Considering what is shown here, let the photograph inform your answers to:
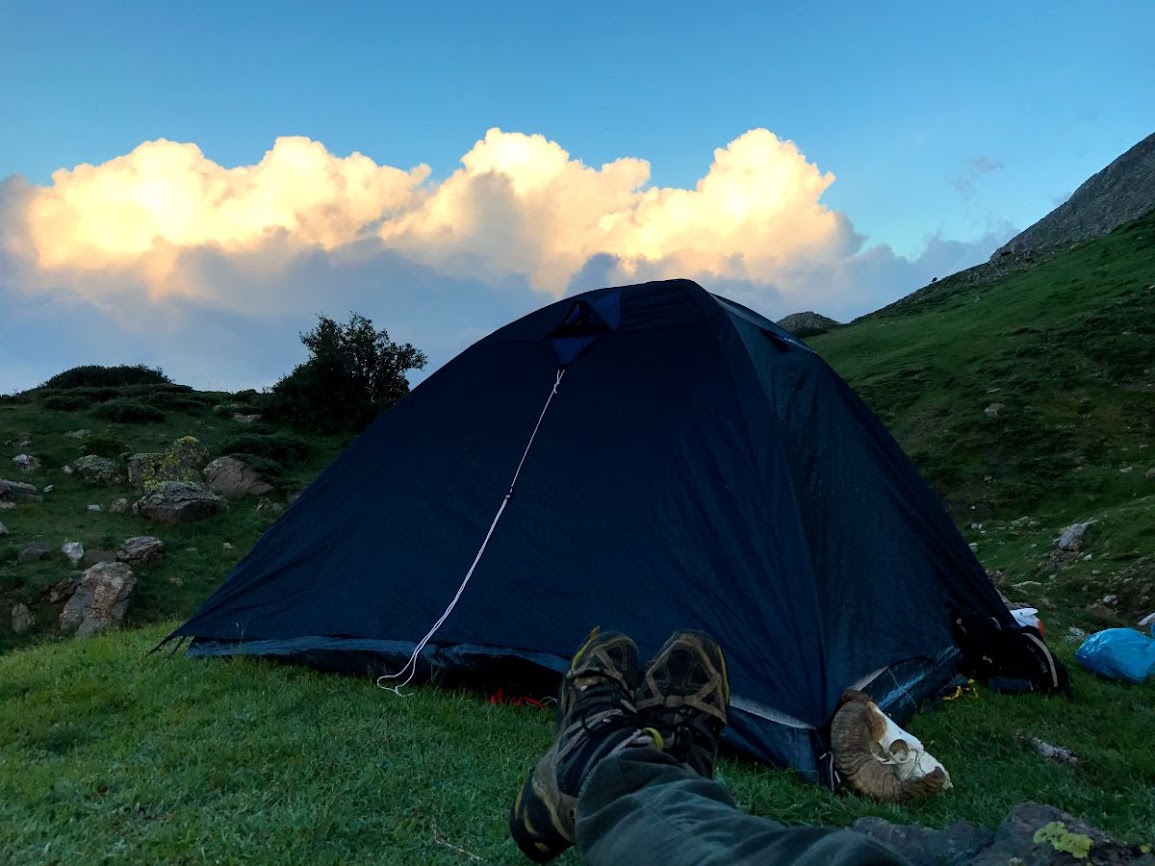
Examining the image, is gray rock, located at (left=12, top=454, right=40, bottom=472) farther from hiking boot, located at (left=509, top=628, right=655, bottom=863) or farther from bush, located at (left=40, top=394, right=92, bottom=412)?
hiking boot, located at (left=509, top=628, right=655, bottom=863)

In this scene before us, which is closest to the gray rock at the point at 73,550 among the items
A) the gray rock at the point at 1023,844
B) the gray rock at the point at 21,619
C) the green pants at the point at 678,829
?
the gray rock at the point at 21,619

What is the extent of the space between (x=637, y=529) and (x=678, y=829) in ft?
9.12

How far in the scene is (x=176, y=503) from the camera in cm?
1609

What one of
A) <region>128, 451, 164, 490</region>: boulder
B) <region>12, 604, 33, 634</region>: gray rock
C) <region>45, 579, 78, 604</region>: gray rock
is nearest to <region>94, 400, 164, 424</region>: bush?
<region>128, 451, 164, 490</region>: boulder

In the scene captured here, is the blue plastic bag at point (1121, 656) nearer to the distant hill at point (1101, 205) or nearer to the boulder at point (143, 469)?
the boulder at point (143, 469)

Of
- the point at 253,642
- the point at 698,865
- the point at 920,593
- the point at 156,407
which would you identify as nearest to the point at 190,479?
the point at 156,407

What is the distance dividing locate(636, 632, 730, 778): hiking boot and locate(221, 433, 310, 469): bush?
17960 mm

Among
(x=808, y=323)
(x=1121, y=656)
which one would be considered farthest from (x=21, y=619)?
(x=808, y=323)

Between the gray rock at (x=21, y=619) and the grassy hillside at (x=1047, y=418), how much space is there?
568 inches

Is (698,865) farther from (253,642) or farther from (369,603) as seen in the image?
(253,642)

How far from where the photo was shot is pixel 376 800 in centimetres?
360

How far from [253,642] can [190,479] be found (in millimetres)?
13662

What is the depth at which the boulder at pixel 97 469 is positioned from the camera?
17.7m

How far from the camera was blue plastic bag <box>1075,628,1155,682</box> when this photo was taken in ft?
Answer: 19.6
